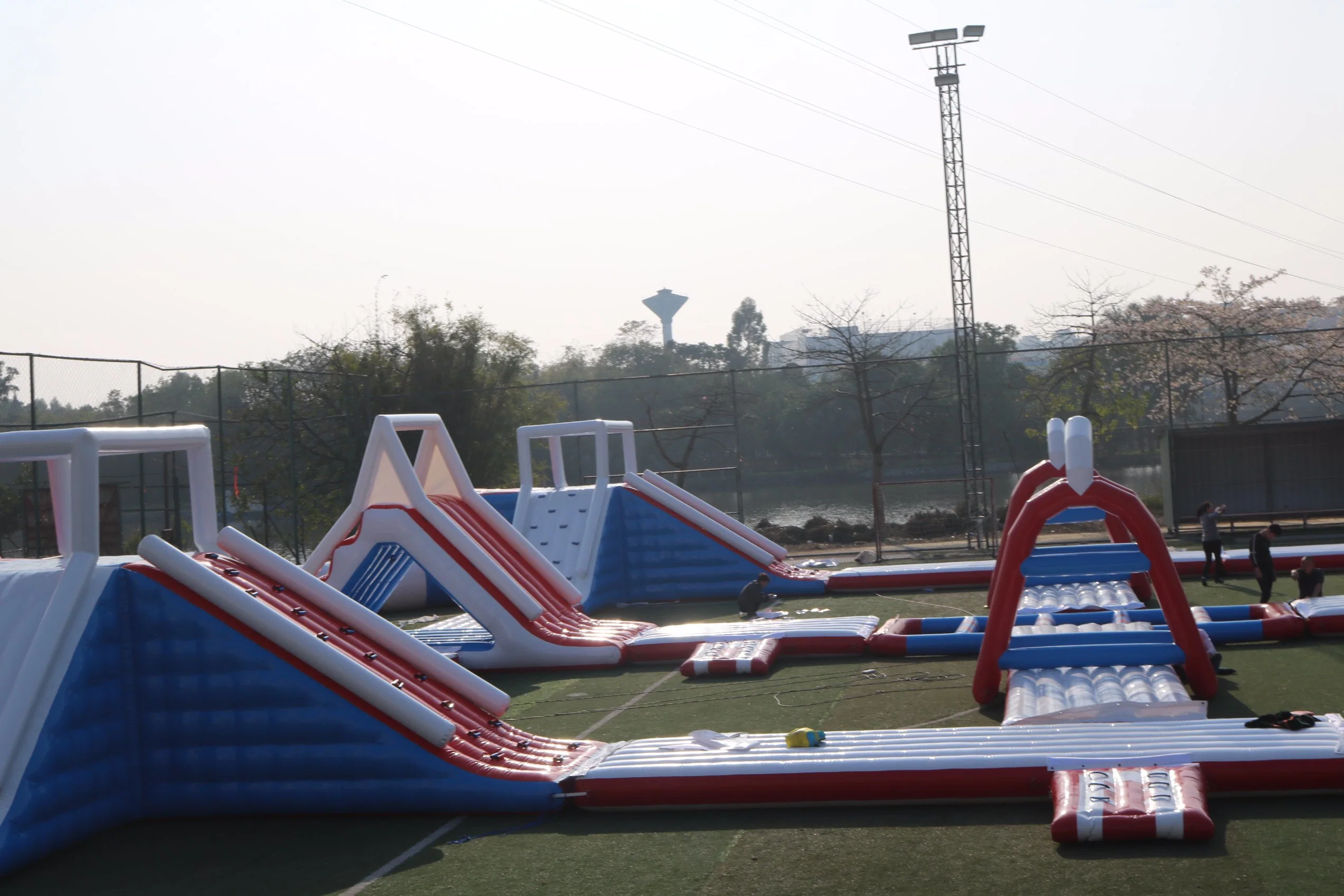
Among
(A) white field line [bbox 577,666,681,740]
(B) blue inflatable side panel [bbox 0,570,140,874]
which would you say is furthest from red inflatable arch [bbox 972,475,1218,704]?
(B) blue inflatable side panel [bbox 0,570,140,874]

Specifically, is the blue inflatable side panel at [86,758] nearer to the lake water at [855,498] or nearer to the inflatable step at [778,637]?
the inflatable step at [778,637]

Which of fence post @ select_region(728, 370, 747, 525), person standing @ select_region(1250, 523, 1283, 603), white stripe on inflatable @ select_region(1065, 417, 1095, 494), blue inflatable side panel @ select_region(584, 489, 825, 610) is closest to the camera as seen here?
white stripe on inflatable @ select_region(1065, 417, 1095, 494)

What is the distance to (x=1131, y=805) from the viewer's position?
632 centimetres

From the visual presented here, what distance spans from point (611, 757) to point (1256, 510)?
1672 centimetres

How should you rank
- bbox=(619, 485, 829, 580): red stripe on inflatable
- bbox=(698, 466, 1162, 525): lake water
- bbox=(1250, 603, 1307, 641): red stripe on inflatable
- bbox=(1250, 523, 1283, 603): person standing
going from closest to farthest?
bbox=(1250, 603, 1307, 641): red stripe on inflatable
bbox=(1250, 523, 1283, 603): person standing
bbox=(619, 485, 829, 580): red stripe on inflatable
bbox=(698, 466, 1162, 525): lake water

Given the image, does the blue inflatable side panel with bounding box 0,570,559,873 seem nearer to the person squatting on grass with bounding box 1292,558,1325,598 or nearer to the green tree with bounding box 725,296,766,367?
the person squatting on grass with bounding box 1292,558,1325,598

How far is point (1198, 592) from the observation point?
1481 cm

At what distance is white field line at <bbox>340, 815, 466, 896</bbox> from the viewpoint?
6.38 metres

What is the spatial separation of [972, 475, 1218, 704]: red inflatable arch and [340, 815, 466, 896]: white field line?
4.38m

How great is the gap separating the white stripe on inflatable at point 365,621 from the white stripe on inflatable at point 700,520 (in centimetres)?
937

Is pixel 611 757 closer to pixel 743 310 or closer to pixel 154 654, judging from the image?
pixel 154 654

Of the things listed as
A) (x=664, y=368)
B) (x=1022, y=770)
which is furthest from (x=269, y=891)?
(x=664, y=368)

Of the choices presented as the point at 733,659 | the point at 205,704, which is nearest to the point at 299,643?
the point at 205,704

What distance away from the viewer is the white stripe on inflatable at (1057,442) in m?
11.4
